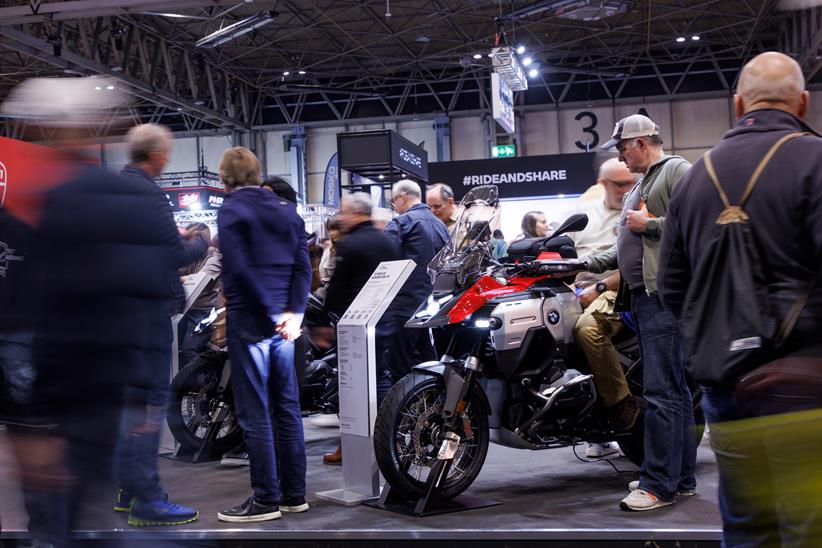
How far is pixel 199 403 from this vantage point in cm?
580

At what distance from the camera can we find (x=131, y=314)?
2.34 metres

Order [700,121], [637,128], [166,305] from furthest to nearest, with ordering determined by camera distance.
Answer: [700,121], [637,128], [166,305]

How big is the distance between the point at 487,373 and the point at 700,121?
20091 mm

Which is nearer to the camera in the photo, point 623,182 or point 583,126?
point 623,182

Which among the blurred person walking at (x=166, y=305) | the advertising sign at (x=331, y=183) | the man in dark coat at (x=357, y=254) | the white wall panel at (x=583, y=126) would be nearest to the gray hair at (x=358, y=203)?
the man in dark coat at (x=357, y=254)

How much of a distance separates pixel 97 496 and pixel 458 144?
22.5 metres

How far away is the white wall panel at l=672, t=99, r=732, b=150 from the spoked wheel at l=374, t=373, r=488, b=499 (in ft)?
65.8

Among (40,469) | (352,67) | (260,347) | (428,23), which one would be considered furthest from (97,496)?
(352,67)

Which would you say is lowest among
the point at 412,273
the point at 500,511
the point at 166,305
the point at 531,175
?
the point at 500,511

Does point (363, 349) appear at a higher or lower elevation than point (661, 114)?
lower

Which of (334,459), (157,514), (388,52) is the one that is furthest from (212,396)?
(388,52)

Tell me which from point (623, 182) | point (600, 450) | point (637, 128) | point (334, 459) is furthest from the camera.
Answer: point (334, 459)

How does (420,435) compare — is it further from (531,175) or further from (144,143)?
(531,175)

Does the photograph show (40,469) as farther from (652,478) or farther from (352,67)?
(352,67)
